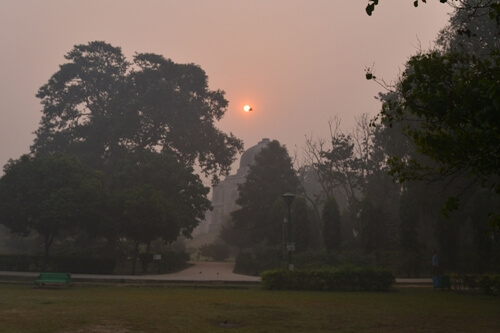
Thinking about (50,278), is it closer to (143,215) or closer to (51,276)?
(51,276)

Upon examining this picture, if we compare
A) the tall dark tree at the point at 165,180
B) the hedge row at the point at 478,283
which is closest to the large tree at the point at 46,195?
the tall dark tree at the point at 165,180

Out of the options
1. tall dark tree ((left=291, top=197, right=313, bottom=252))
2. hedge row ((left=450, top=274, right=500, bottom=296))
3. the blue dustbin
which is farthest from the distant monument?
hedge row ((left=450, top=274, right=500, bottom=296))

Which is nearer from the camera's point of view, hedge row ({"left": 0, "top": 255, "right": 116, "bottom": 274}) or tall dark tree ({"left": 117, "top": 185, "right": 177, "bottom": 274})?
hedge row ({"left": 0, "top": 255, "right": 116, "bottom": 274})

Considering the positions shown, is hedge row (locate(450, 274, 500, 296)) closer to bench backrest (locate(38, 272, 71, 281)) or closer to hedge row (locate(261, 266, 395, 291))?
hedge row (locate(261, 266, 395, 291))

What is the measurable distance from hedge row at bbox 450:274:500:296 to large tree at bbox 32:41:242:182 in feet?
109

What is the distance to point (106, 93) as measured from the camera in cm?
5841

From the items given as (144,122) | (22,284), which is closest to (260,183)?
(144,122)

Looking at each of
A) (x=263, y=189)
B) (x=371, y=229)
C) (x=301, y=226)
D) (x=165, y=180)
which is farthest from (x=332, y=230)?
(x=263, y=189)

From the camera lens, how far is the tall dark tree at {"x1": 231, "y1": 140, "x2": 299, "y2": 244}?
52594 millimetres

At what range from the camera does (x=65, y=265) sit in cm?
3538

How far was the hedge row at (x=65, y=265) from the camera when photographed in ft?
116

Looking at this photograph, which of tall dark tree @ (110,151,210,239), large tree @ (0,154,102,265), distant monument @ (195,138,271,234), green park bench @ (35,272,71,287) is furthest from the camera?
distant monument @ (195,138,271,234)

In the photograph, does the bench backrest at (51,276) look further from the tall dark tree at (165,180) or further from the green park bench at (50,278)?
the tall dark tree at (165,180)

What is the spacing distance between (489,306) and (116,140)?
134ft
